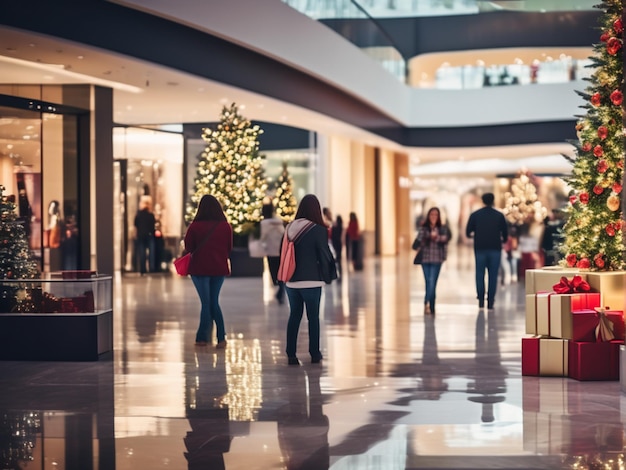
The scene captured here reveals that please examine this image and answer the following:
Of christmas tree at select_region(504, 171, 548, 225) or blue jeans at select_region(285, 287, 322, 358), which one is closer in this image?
blue jeans at select_region(285, 287, 322, 358)

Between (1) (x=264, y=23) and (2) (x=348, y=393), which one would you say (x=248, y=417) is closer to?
(2) (x=348, y=393)

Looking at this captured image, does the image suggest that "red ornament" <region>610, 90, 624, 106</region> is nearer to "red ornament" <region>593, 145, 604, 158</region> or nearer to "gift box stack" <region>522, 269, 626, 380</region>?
"red ornament" <region>593, 145, 604, 158</region>

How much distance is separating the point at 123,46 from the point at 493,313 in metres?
7.02

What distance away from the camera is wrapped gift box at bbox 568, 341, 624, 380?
983cm

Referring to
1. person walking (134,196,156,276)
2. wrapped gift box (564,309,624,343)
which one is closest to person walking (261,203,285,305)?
wrapped gift box (564,309,624,343)

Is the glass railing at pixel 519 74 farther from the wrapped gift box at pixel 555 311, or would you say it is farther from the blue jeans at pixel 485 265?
the wrapped gift box at pixel 555 311

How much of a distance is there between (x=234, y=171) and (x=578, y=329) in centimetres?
1514

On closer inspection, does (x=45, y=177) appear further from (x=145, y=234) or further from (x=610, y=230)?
(x=610, y=230)

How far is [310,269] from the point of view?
36.1 ft

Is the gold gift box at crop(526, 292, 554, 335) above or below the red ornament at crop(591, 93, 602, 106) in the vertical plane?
below

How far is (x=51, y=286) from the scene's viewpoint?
11.4m

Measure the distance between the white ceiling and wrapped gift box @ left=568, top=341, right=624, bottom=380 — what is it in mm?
7423

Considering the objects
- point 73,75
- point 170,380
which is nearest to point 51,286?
point 170,380

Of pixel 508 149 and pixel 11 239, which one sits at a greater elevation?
pixel 508 149
